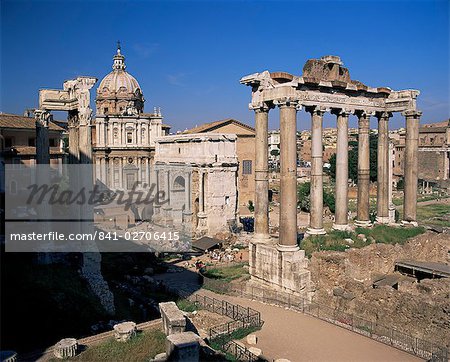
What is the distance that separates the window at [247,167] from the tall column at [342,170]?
1309 inches

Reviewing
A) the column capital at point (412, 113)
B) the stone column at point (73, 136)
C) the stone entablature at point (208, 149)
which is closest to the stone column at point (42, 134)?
the stone column at point (73, 136)

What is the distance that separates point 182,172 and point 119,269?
15.8 meters

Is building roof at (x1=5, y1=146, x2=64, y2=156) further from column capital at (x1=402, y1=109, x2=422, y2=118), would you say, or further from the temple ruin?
column capital at (x1=402, y1=109, x2=422, y2=118)

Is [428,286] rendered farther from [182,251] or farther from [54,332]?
[182,251]

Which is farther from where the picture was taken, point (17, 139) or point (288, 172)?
point (17, 139)

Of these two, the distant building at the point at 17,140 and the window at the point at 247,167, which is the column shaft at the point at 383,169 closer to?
the distant building at the point at 17,140

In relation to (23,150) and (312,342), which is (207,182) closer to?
(23,150)

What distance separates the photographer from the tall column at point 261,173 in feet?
58.4

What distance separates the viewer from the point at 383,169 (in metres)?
21.4

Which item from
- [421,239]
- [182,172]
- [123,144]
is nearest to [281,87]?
[421,239]

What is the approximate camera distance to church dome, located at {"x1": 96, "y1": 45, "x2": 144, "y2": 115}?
53531mm

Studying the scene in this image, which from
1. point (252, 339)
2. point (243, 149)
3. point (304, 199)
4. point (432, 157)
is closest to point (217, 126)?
point (243, 149)

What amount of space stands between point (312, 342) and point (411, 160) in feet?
37.2

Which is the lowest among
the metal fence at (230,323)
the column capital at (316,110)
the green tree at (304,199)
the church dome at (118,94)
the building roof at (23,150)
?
the metal fence at (230,323)
